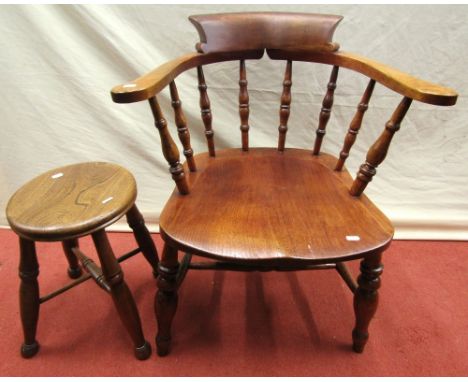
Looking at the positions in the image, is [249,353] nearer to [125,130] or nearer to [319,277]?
[319,277]

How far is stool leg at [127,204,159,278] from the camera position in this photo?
3.64 ft

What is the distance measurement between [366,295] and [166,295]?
551 mm

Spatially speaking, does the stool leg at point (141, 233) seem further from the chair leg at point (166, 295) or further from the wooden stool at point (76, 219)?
the chair leg at point (166, 295)

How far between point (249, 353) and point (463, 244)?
1121 millimetres

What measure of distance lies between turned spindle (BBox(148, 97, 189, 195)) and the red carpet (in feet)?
1.73

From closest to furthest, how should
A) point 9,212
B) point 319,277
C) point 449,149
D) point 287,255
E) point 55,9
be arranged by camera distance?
point 287,255 < point 9,212 < point 55,9 < point 319,277 < point 449,149

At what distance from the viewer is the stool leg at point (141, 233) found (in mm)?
1109

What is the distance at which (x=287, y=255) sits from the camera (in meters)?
0.71

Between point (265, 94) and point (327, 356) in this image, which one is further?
point (265, 94)

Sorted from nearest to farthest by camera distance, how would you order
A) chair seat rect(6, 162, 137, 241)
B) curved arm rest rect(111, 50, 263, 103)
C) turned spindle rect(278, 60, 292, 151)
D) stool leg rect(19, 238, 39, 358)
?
1. curved arm rest rect(111, 50, 263, 103)
2. chair seat rect(6, 162, 137, 241)
3. stool leg rect(19, 238, 39, 358)
4. turned spindle rect(278, 60, 292, 151)

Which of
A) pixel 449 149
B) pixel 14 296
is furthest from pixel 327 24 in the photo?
pixel 14 296

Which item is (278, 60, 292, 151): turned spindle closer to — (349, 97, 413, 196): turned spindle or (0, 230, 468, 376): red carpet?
(349, 97, 413, 196): turned spindle

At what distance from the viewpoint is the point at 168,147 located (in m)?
0.79

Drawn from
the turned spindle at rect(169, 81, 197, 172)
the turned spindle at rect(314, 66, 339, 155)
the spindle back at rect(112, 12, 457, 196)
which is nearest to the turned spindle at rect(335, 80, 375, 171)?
the spindle back at rect(112, 12, 457, 196)
